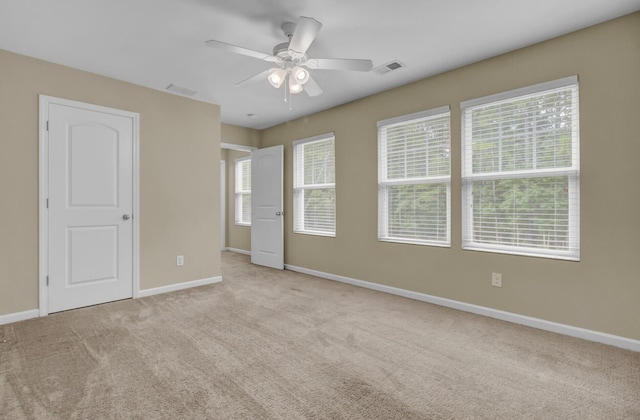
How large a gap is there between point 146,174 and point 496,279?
400 centimetres

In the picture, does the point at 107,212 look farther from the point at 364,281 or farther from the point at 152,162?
the point at 364,281

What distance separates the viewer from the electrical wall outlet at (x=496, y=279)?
9.95 ft

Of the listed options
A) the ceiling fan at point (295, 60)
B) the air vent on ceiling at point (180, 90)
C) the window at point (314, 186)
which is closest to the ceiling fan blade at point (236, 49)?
the ceiling fan at point (295, 60)

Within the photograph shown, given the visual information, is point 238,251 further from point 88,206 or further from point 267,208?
point 88,206

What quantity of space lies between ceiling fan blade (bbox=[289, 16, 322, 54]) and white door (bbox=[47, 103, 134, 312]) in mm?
2475

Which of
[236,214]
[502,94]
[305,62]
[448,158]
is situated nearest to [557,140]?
[502,94]

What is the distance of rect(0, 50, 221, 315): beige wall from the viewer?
2928mm

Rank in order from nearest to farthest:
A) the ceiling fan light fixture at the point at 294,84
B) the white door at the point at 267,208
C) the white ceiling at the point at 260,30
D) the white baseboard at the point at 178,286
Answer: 1. the white ceiling at the point at 260,30
2. the ceiling fan light fixture at the point at 294,84
3. the white baseboard at the point at 178,286
4. the white door at the point at 267,208

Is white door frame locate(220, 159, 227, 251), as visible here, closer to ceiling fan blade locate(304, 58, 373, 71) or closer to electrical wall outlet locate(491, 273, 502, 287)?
ceiling fan blade locate(304, 58, 373, 71)

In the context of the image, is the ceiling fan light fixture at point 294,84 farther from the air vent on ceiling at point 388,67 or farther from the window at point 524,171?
the window at point 524,171

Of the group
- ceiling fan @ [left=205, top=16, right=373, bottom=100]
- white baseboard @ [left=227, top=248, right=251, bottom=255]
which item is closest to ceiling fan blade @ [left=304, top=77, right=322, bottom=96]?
ceiling fan @ [left=205, top=16, right=373, bottom=100]

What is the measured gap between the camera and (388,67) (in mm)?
3289

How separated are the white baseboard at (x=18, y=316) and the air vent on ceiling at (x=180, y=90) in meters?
2.71

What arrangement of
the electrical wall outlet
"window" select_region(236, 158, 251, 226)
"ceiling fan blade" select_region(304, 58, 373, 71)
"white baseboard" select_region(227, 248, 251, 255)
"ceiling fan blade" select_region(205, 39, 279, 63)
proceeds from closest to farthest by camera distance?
"ceiling fan blade" select_region(205, 39, 279, 63) < "ceiling fan blade" select_region(304, 58, 373, 71) < the electrical wall outlet < "white baseboard" select_region(227, 248, 251, 255) < "window" select_region(236, 158, 251, 226)
